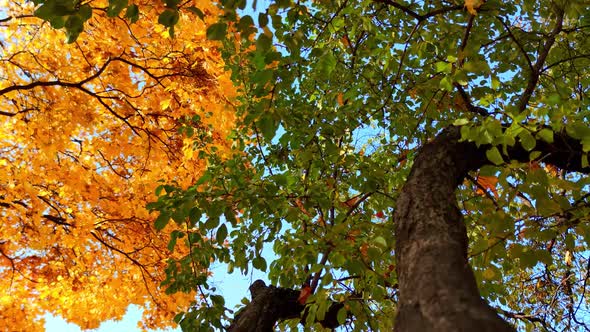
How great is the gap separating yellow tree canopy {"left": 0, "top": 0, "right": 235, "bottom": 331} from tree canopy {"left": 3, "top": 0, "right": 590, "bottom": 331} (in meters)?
0.15

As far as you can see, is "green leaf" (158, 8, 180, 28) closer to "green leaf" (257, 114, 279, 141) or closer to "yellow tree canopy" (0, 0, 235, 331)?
"green leaf" (257, 114, 279, 141)

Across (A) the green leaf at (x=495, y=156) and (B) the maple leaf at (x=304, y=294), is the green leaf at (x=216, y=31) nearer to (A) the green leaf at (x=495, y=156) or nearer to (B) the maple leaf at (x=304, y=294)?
(A) the green leaf at (x=495, y=156)

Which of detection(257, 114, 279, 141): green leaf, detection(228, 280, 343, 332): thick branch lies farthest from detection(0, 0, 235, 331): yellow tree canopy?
detection(257, 114, 279, 141): green leaf

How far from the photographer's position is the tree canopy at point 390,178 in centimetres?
167

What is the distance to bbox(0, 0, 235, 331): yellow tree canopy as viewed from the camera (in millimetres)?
4934

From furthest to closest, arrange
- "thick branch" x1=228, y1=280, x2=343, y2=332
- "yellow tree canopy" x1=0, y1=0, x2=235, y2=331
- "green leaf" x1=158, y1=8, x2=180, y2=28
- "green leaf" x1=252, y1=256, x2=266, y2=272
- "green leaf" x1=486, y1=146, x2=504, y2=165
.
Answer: "yellow tree canopy" x1=0, y1=0, x2=235, y2=331
"thick branch" x1=228, y1=280, x2=343, y2=332
"green leaf" x1=252, y1=256, x2=266, y2=272
"green leaf" x1=486, y1=146, x2=504, y2=165
"green leaf" x1=158, y1=8, x2=180, y2=28

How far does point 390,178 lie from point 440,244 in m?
2.32

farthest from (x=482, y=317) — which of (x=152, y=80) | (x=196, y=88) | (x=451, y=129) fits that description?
(x=152, y=80)

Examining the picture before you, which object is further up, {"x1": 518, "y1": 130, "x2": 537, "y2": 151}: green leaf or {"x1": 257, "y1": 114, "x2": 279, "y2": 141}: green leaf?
{"x1": 257, "y1": 114, "x2": 279, "y2": 141}: green leaf

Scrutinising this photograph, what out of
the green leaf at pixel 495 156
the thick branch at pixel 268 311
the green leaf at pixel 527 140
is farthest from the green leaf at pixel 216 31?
the thick branch at pixel 268 311

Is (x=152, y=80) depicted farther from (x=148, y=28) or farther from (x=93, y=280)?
(x=93, y=280)

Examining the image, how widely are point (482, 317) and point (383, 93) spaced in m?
2.86

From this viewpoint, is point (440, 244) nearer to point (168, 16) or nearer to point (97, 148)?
point (168, 16)

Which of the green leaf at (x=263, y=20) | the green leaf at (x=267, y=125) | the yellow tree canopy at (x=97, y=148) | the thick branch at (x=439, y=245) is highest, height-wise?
the yellow tree canopy at (x=97, y=148)
